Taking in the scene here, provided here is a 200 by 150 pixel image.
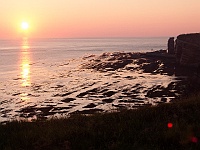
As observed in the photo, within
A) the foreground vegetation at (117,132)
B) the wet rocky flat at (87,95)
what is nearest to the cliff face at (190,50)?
the wet rocky flat at (87,95)

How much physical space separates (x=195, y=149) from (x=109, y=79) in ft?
91.8

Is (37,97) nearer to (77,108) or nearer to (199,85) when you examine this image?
(77,108)

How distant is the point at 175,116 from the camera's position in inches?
417

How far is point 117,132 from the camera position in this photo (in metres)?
9.16

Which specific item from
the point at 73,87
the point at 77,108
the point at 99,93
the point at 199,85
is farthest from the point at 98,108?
the point at 199,85

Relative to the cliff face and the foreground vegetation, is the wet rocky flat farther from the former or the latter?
the cliff face

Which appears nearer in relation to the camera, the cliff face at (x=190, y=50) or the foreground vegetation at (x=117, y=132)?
the foreground vegetation at (x=117, y=132)

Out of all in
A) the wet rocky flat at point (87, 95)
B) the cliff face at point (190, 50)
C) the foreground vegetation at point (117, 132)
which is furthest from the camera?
the cliff face at point (190, 50)

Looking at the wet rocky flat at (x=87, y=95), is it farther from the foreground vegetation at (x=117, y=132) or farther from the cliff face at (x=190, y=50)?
the cliff face at (x=190, y=50)

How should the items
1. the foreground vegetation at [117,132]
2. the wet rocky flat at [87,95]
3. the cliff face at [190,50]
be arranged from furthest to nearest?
the cliff face at [190,50]
the wet rocky flat at [87,95]
the foreground vegetation at [117,132]

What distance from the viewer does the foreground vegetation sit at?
8352 mm

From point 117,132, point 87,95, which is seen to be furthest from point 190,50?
point 117,132

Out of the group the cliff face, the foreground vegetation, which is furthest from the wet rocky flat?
the cliff face

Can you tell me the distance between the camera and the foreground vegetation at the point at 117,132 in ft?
27.4
